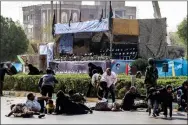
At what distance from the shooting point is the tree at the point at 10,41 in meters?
54.2

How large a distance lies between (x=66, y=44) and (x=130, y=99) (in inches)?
935

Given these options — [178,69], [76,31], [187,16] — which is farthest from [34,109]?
[187,16]

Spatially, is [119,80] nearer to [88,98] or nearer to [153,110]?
[88,98]

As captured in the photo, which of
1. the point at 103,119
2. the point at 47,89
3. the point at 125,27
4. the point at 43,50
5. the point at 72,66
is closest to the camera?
the point at 103,119

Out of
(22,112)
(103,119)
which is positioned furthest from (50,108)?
(103,119)

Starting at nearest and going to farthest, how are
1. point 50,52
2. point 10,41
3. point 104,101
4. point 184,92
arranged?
point 184,92 < point 104,101 < point 50,52 < point 10,41

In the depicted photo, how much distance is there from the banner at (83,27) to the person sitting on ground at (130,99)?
16.7 metres

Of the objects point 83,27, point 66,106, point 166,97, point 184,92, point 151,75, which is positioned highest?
point 83,27

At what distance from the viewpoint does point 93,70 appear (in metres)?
21.8

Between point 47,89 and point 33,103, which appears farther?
point 47,89

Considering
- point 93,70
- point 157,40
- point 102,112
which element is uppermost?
point 157,40

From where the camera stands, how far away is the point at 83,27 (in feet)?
120

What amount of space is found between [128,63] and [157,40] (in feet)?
15.7

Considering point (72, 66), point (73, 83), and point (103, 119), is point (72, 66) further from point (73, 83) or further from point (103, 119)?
point (103, 119)
